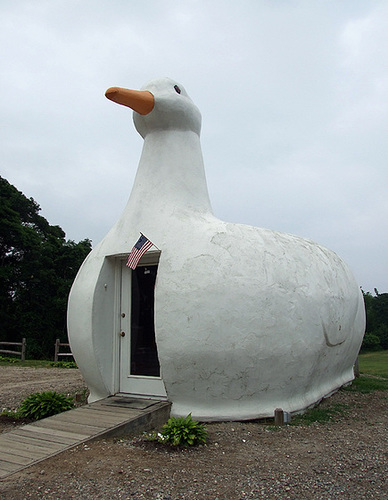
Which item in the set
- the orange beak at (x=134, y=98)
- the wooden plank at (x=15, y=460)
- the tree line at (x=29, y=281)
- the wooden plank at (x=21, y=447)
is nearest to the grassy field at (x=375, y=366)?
the orange beak at (x=134, y=98)

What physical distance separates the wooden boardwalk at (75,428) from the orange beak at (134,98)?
14.6 feet

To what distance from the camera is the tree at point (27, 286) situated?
21.0m

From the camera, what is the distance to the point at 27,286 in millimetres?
21953

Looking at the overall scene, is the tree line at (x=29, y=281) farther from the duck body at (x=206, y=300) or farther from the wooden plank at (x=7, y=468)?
the wooden plank at (x=7, y=468)

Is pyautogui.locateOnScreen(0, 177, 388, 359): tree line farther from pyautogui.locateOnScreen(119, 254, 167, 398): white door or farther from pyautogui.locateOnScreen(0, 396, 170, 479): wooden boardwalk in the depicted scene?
pyautogui.locateOnScreen(0, 396, 170, 479): wooden boardwalk

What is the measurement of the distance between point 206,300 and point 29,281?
18.3 m

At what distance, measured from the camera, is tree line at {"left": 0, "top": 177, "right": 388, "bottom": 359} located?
69.1 ft

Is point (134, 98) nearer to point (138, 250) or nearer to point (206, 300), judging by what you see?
point (138, 250)

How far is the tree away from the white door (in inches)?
613

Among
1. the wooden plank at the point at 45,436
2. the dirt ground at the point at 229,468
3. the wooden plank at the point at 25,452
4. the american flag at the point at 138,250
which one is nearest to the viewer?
the dirt ground at the point at 229,468

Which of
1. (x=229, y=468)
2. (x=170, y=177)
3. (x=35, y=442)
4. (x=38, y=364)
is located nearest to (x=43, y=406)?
(x=35, y=442)

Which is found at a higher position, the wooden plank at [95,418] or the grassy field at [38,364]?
the grassy field at [38,364]

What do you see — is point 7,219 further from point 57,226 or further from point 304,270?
point 304,270

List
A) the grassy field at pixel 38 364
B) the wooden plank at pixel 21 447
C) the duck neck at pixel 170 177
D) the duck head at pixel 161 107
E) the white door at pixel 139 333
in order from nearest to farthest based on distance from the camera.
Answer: the wooden plank at pixel 21 447, the white door at pixel 139 333, the duck neck at pixel 170 177, the duck head at pixel 161 107, the grassy field at pixel 38 364
